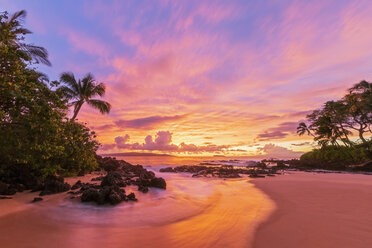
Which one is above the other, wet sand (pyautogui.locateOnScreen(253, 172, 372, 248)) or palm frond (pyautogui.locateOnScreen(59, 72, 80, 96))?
palm frond (pyautogui.locateOnScreen(59, 72, 80, 96))

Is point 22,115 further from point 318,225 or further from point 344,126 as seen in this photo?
point 344,126

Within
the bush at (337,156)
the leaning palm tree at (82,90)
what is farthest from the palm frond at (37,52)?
the bush at (337,156)

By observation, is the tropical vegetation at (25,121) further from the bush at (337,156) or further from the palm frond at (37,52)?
the bush at (337,156)

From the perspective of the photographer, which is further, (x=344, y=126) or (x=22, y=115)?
(x=344, y=126)

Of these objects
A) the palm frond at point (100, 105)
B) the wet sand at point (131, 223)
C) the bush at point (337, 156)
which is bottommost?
the wet sand at point (131, 223)

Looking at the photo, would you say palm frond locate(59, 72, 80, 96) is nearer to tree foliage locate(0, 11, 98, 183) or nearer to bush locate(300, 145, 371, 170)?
tree foliage locate(0, 11, 98, 183)

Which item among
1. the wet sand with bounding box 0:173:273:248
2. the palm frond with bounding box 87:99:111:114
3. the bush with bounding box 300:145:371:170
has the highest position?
the palm frond with bounding box 87:99:111:114

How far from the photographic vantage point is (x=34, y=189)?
6508 millimetres

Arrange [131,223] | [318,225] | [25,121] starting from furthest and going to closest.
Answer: [25,121] < [131,223] < [318,225]

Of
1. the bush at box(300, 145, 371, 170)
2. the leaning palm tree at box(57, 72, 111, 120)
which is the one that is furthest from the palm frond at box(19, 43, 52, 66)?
the bush at box(300, 145, 371, 170)

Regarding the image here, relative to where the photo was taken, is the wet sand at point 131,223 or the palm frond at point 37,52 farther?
the palm frond at point 37,52

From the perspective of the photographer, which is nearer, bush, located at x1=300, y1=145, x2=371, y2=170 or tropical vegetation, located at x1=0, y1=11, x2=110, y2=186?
tropical vegetation, located at x1=0, y1=11, x2=110, y2=186

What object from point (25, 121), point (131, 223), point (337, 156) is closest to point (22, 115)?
point (25, 121)

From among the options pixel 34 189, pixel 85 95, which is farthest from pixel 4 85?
pixel 85 95
